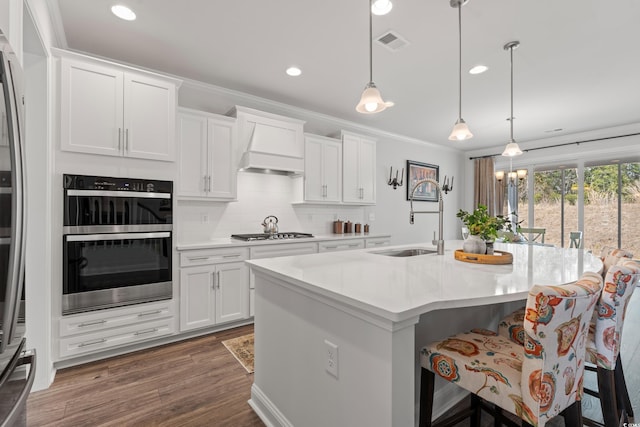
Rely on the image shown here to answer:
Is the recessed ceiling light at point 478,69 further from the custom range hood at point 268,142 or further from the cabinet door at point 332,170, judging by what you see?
the custom range hood at point 268,142

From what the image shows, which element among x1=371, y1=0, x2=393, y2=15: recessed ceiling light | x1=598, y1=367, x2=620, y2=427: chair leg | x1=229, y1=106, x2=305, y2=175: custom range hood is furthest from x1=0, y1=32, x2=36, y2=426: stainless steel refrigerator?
x1=229, y1=106, x2=305, y2=175: custom range hood

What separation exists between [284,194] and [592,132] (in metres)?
5.39

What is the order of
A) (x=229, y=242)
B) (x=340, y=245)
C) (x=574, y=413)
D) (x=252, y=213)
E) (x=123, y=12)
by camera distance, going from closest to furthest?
(x=574, y=413) → (x=123, y=12) → (x=229, y=242) → (x=252, y=213) → (x=340, y=245)

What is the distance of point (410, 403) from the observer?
115 centimetres

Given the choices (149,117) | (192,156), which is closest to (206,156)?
(192,156)

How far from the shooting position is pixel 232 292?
10.6ft

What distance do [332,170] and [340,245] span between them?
1082 mm

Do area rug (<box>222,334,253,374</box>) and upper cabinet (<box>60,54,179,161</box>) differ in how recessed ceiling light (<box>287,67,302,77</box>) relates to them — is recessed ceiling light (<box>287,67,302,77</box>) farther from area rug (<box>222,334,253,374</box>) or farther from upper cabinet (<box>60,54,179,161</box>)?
area rug (<box>222,334,253,374</box>)

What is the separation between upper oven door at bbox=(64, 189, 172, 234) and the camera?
2.39m

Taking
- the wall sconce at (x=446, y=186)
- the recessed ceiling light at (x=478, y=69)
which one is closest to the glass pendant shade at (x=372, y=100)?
the recessed ceiling light at (x=478, y=69)

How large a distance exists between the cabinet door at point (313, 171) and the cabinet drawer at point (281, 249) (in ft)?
2.33

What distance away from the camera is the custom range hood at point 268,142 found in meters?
3.52

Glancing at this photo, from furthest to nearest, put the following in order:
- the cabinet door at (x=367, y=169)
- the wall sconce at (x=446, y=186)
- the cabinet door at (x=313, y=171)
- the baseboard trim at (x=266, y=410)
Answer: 1. the wall sconce at (x=446, y=186)
2. the cabinet door at (x=367, y=169)
3. the cabinet door at (x=313, y=171)
4. the baseboard trim at (x=266, y=410)

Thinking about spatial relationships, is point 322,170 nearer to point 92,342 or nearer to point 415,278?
point 415,278
